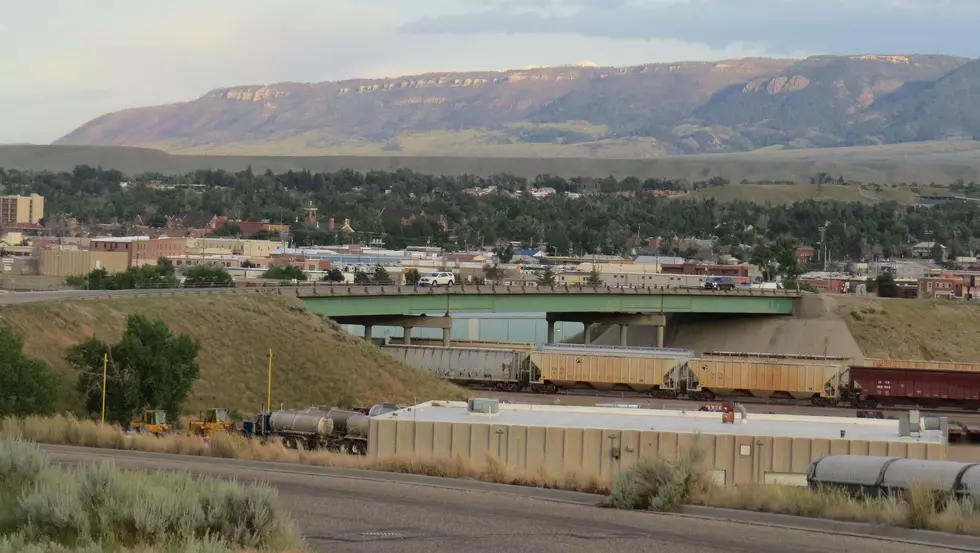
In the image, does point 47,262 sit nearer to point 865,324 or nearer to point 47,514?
point 865,324

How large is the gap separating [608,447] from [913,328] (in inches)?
3519

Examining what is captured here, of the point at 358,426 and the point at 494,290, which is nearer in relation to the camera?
the point at 358,426

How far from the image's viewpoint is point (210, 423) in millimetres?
55500

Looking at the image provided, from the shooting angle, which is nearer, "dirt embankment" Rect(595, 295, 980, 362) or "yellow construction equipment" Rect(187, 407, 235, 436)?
"yellow construction equipment" Rect(187, 407, 235, 436)

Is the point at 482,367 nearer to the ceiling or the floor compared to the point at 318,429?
nearer to the floor

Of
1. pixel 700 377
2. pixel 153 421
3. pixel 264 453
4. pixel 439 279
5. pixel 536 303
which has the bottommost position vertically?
pixel 700 377

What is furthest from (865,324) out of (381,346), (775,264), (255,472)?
(255,472)

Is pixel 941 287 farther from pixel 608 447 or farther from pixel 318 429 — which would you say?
pixel 608 447

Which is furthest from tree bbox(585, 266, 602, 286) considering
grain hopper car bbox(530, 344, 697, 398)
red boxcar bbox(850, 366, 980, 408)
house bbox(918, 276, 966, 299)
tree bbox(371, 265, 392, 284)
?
red boxcar bbox(850, 366, 980, 408)

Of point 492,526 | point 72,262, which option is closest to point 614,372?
point 492,526

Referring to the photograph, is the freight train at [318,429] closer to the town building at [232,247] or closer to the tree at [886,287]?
the tree at [886,287]

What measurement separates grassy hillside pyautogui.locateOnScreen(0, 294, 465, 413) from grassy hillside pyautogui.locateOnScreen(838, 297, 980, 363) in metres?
49.3

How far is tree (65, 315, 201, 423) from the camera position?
2340 inches

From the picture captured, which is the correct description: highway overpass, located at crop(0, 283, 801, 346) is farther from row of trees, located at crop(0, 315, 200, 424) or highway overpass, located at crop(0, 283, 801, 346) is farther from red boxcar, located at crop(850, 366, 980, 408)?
red boxcar, located at crop(850, 366, 980, 408)
